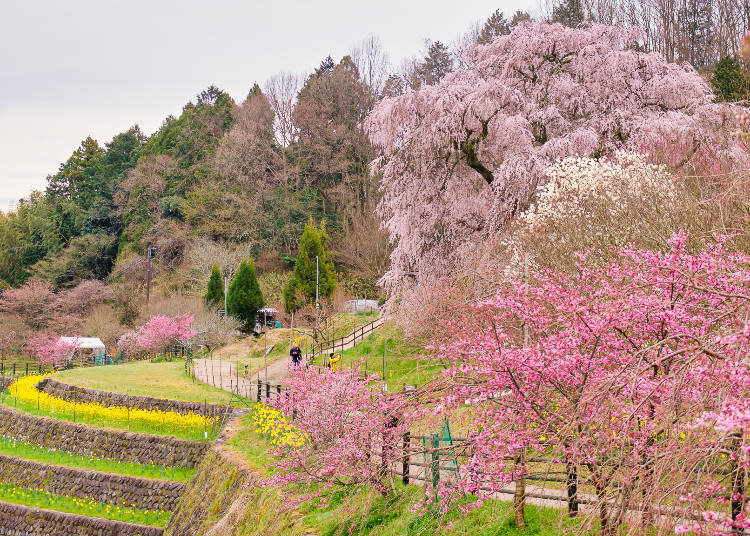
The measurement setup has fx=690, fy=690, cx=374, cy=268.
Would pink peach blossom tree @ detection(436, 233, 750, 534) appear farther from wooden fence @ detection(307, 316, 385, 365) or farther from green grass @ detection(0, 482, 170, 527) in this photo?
wooden fence @ detection(307, 316, 385, 365)

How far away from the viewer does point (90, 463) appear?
20.0 m

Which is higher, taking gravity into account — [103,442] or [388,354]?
[388,354]

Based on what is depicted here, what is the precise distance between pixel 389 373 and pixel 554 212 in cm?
818

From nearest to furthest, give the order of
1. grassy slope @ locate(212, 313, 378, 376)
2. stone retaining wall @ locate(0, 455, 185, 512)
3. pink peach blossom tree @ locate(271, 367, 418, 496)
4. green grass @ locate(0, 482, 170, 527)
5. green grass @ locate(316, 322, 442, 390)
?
pink peach blossom tree @ locate(271, 367, 418, 496) → green grass @ locate(0, 482, 170, 527) → stone retaining wall @ locate(0, 455, 185, 512) → green grass @ locate(316, 322, 442, 390) → grassy slope @ locate(212, 313, 378, 376)

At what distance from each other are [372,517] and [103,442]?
44.4ft

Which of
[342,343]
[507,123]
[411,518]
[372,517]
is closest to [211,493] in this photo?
[372,517]

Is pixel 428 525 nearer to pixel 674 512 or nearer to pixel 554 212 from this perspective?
pixel 674 512

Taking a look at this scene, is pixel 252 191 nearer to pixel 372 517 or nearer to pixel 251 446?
pixel 251 446

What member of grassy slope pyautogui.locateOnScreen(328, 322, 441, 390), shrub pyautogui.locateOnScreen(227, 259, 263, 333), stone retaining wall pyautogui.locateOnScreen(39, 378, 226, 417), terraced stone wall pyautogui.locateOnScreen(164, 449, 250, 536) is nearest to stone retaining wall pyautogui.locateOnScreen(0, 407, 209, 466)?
stone retaining wall pyautogui.locateOnScreen(39, 378, 226, 417)

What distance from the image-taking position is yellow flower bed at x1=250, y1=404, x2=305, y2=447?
13.0m

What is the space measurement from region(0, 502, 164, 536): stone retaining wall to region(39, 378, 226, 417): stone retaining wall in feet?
12.6

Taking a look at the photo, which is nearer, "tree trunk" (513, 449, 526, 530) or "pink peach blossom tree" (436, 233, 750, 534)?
"pink peach blossom tree" (436, 233, 750, 534)

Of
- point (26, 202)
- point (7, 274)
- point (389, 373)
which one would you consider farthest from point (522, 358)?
point (26, 202)

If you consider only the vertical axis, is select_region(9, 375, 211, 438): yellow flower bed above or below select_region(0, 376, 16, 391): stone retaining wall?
above
